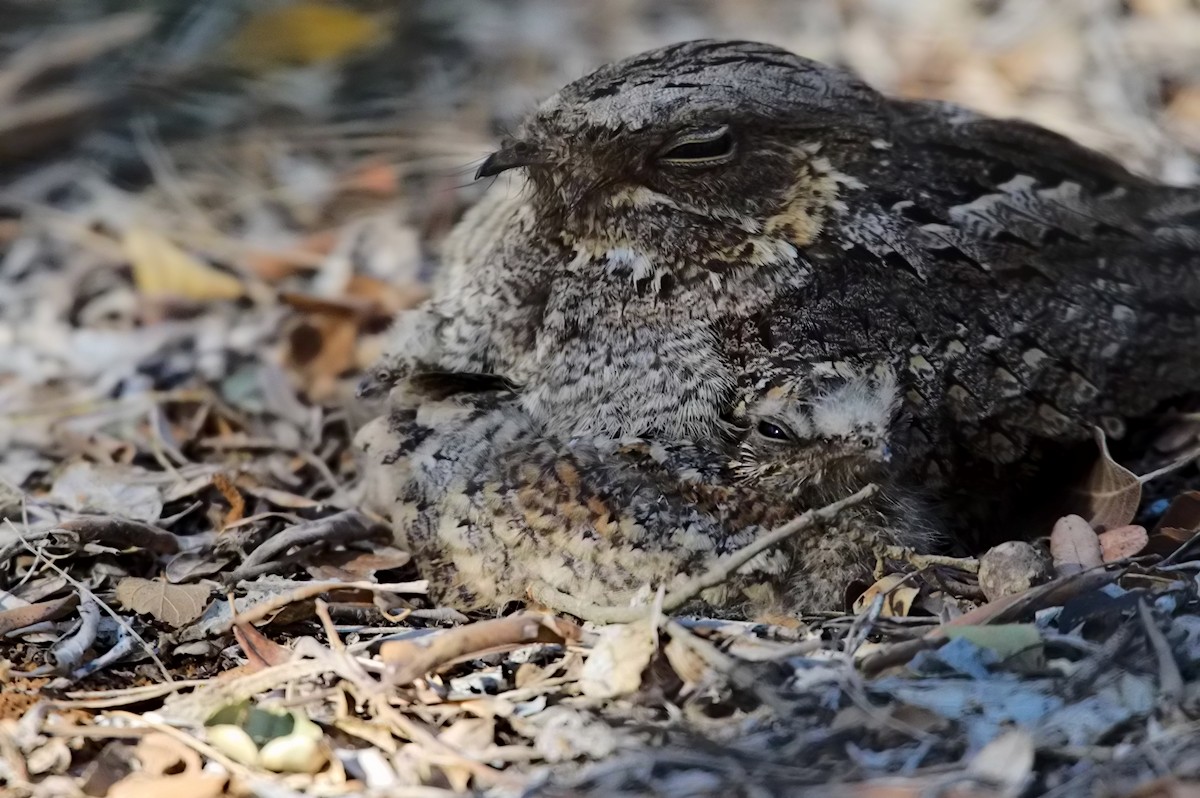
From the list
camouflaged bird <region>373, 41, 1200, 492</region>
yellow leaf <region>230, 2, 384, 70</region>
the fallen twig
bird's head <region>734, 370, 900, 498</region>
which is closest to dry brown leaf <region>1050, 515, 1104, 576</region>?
camouflaged bird <region>373, 41, 1200, 492</region>

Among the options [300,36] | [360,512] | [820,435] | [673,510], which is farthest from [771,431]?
[300,36]

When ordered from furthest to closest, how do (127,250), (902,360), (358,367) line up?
(127,250) < (358,367) < (902,360)

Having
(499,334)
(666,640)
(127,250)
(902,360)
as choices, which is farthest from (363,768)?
(127,250)

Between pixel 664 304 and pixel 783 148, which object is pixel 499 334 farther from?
pixel 783 148

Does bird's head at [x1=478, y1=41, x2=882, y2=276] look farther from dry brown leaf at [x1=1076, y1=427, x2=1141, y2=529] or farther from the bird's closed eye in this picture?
dry brown leaf at [x1=1076, y1=427, x2=1141, y2=529]

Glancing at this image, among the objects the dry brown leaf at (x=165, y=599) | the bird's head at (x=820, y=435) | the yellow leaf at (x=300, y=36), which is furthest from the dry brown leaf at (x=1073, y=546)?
the yellow leaf at (x=300, y=36)

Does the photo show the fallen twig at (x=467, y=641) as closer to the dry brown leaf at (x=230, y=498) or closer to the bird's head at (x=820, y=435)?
the bird's head at (x=820, y=435)
